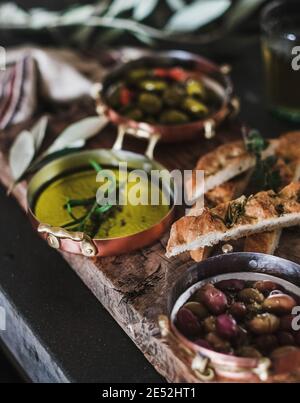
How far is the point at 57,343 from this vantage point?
1.17 meters

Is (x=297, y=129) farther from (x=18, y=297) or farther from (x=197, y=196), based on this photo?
(x=18, y=297)

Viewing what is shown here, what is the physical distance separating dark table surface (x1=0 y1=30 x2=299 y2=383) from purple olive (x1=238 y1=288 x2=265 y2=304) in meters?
0.17

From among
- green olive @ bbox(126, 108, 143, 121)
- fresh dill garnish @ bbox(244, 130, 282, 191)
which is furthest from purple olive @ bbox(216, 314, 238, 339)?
green olive @ bbox(126, 108, 143, 121)

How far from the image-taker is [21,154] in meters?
1.49

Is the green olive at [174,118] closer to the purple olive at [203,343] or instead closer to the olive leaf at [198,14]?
the olive leaf at [198,14]

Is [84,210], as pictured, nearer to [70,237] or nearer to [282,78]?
[70,237]

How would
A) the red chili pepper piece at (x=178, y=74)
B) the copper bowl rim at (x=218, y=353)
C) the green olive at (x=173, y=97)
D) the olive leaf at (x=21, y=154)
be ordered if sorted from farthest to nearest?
the red chili pepper piece at (x=178, y=74) < the green olive at (x=173, y=97) < the olive leaf at (x=21, y=154) < the copper bowl rim at (x=218, y=353)

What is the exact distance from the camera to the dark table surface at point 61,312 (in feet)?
3.71

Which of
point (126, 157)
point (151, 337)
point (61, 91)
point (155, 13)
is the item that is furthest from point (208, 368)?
point (155, 13)

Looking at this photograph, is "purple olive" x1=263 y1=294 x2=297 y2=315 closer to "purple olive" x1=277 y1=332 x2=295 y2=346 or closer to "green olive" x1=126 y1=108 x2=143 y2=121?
"purple olive" x1=277 y1=332 x2=295 y2=346

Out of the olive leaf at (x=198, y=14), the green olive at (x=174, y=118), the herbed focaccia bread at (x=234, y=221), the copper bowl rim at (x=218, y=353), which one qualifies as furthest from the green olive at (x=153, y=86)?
the copper bowl rim at (x=218, y=353)

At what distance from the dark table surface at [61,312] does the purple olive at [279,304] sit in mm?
196

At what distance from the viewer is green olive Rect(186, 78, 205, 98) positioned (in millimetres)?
1586

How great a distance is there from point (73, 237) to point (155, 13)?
3.10 ft
